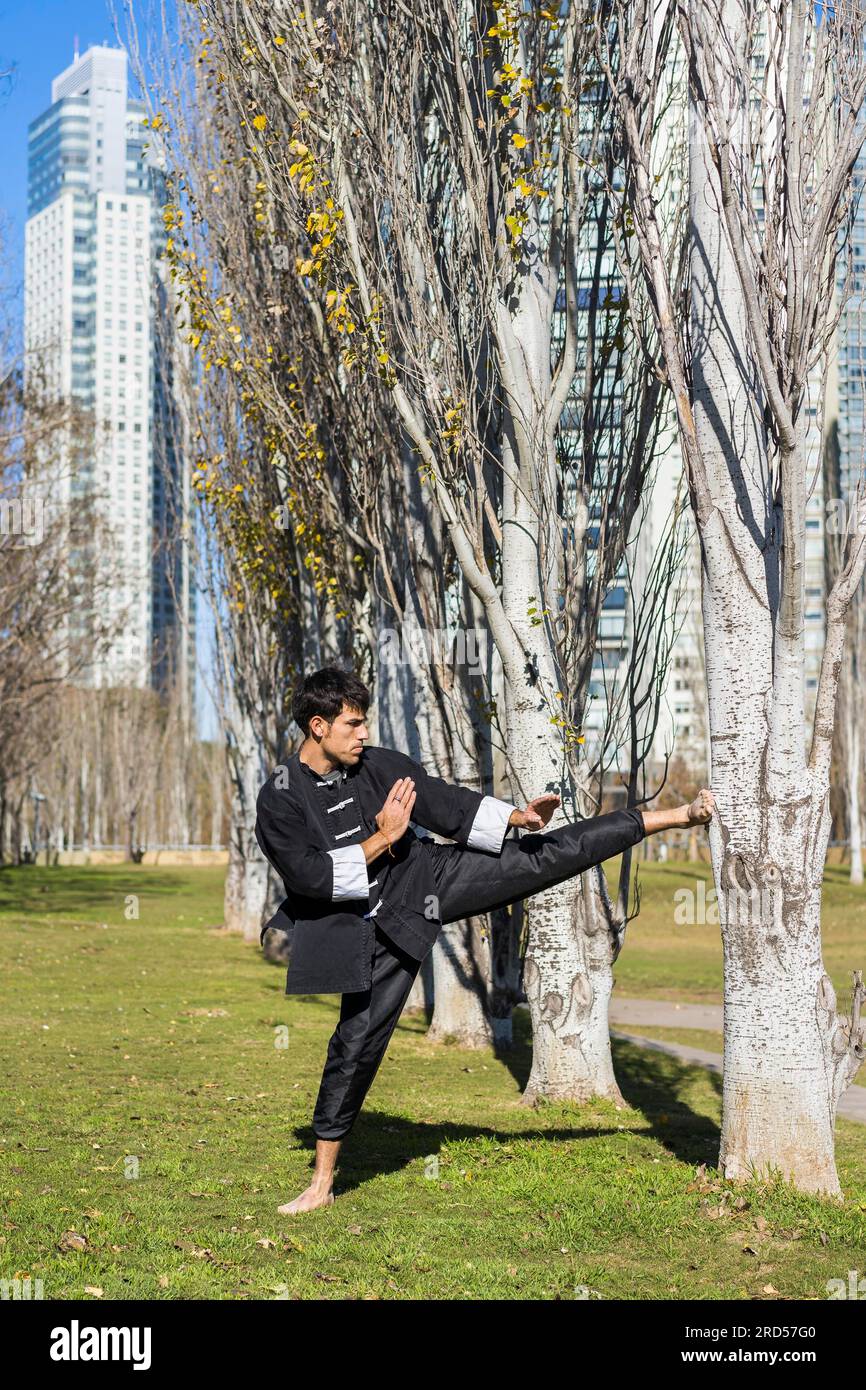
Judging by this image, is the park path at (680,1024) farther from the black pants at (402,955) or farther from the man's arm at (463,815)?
the man's arm at (463,815)

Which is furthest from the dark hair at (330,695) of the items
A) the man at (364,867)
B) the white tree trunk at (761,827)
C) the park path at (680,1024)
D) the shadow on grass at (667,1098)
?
the park path at (680,1024)

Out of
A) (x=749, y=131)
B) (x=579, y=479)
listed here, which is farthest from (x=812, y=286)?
(x=579, y=479)

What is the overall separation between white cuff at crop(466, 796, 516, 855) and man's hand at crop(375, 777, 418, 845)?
0.36 metres

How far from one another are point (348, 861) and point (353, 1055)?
0.89 metres

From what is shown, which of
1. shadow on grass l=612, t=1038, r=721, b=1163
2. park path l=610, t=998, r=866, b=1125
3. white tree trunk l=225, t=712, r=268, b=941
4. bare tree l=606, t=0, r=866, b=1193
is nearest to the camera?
bare tree l=606, t=0, r=866, b=1193

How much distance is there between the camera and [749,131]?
20.4 ft

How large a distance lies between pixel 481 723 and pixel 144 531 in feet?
267

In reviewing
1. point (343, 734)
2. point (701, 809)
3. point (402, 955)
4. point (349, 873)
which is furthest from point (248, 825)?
point (701, 809)

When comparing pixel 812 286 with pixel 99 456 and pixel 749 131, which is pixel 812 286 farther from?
pixel 99 456

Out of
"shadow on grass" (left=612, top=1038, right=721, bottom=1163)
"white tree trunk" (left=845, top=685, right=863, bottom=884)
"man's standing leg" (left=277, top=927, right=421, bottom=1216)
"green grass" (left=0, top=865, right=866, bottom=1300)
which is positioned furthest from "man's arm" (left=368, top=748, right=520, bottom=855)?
"white tree trunk" (left=845, top=685, right=863, bottom=884)

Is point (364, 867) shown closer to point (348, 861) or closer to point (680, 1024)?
point (348, 861)

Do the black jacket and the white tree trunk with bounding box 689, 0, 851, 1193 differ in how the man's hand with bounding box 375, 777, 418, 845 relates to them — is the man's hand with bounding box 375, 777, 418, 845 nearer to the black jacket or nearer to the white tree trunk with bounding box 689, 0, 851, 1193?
the black jacket

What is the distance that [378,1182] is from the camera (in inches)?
253

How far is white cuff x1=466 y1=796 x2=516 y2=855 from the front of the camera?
5848 millimetres
